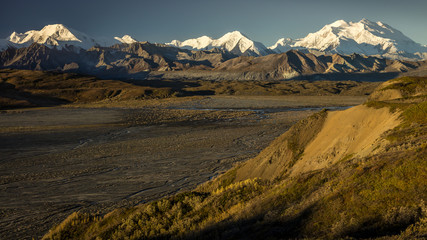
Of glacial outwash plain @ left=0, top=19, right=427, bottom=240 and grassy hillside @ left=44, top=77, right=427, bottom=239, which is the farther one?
glacial outwash plain @ left=0, top=19, right=427, bottom=240

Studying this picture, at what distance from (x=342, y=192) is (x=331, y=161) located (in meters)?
6.90

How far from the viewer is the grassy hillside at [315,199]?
988 centimetres

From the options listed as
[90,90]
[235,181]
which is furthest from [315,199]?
[90,90]

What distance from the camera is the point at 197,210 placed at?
15.8 metres

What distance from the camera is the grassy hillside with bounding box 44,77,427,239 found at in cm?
988

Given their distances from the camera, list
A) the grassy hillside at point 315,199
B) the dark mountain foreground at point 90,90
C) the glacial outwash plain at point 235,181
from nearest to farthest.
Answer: the grassy hillside at point 315,199 → the glacial outwash plain at point 235,181 → the dark mountain foreground at point 90,90

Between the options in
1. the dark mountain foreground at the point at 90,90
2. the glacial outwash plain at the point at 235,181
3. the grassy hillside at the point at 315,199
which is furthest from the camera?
the dark mountain foreground at the point at 90,90

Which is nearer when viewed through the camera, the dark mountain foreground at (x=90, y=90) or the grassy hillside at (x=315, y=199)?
the grassy hillside at (x=315, y=199)

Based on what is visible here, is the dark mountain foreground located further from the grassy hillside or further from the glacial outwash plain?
the grassy hillside

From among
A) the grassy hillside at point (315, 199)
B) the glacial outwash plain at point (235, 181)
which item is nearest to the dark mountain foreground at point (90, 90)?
the glacial outwash plain at point (235, 181)

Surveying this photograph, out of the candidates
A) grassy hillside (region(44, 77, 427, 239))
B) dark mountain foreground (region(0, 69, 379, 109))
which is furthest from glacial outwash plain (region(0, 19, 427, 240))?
dark mountain foreground (region(0, 69, 379, 109))

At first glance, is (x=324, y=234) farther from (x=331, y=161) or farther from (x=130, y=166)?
(x=130, y=166)

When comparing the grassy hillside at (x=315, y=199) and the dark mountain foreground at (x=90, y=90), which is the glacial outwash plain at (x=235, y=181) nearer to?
the grassy hillside at (x=315, y=199)

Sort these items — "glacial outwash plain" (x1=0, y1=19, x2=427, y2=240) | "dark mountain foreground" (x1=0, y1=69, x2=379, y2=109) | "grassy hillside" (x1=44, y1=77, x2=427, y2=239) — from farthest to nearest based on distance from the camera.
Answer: "dark mountain foreground" (x1=0, y1=69, x2=379, y2=109) < "glacial outwash plain" (x1=0, y1=19, x2=427, y2=240) < "grassy hillside" (x1=44, y1=77, x2=427, y2=239)
